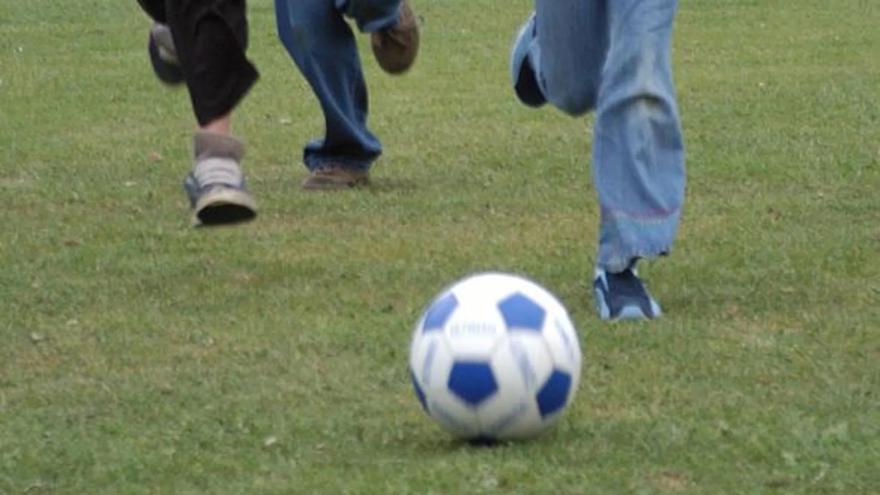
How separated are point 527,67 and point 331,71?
206cm

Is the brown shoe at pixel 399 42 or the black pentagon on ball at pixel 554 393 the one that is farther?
the brown shoe at pixel 399 42

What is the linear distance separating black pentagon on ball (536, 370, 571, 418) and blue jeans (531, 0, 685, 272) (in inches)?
59.3

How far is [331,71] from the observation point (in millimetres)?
9039

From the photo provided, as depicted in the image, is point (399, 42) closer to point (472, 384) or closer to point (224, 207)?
point (224, 207)

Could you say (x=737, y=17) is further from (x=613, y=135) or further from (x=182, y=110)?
(x=613, y=135)

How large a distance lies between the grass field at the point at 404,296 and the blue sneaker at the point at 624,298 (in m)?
0.06

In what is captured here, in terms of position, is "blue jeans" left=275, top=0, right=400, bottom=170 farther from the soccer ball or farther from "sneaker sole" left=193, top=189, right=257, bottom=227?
the soccer ball

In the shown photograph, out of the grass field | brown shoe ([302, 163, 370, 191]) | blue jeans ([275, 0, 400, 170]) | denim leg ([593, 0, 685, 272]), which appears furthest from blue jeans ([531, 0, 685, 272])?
brown shoe ([302, 163, 370, 191])

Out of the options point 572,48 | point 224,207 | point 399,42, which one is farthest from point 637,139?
point 399,42

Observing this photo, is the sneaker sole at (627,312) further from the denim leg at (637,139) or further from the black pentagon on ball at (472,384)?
the black pentagon on ball at (472,384)

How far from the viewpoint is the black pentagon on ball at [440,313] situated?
4914mm

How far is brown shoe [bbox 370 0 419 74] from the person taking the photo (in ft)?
29.6

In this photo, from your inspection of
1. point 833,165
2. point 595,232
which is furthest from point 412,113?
point 595,232

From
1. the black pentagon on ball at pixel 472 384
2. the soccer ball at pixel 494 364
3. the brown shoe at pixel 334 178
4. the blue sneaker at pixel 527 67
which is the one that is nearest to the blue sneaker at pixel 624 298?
the blue sneaker at pixel 527 67
